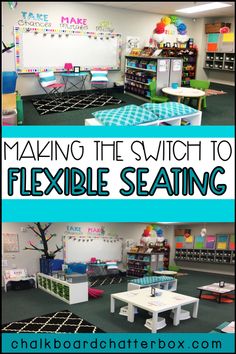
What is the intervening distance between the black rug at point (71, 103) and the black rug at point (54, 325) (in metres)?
2.53

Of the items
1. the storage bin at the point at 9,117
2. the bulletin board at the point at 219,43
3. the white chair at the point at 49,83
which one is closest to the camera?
the storage bin at the point at 9,117

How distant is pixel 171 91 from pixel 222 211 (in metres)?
4.05

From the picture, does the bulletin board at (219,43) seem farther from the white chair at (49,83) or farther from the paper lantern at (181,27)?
the white chair at (49,83)

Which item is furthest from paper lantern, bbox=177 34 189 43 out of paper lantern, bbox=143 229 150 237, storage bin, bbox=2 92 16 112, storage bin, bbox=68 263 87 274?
storage bin, bbox=68 263 87 274

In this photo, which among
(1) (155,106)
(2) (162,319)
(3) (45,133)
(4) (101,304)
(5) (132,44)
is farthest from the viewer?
(5) (132,44)

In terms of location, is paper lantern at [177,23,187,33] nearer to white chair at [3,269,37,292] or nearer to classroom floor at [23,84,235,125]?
classroom floor at [23,84,235,125]

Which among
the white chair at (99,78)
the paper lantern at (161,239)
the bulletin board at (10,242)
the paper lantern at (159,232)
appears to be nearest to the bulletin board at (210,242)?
the paper lantern at (161,239)

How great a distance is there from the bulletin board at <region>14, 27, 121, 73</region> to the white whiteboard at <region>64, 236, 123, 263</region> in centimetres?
302

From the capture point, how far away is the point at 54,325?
366 centimetres

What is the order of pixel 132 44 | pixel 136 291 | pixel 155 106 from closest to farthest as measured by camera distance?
pixel 155 106 → pixel 136 291 → pixel 132 44

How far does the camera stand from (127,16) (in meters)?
5.02

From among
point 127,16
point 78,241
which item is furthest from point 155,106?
point 78,241

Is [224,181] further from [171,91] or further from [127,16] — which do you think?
[127,16]

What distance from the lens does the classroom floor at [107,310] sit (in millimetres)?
3574
